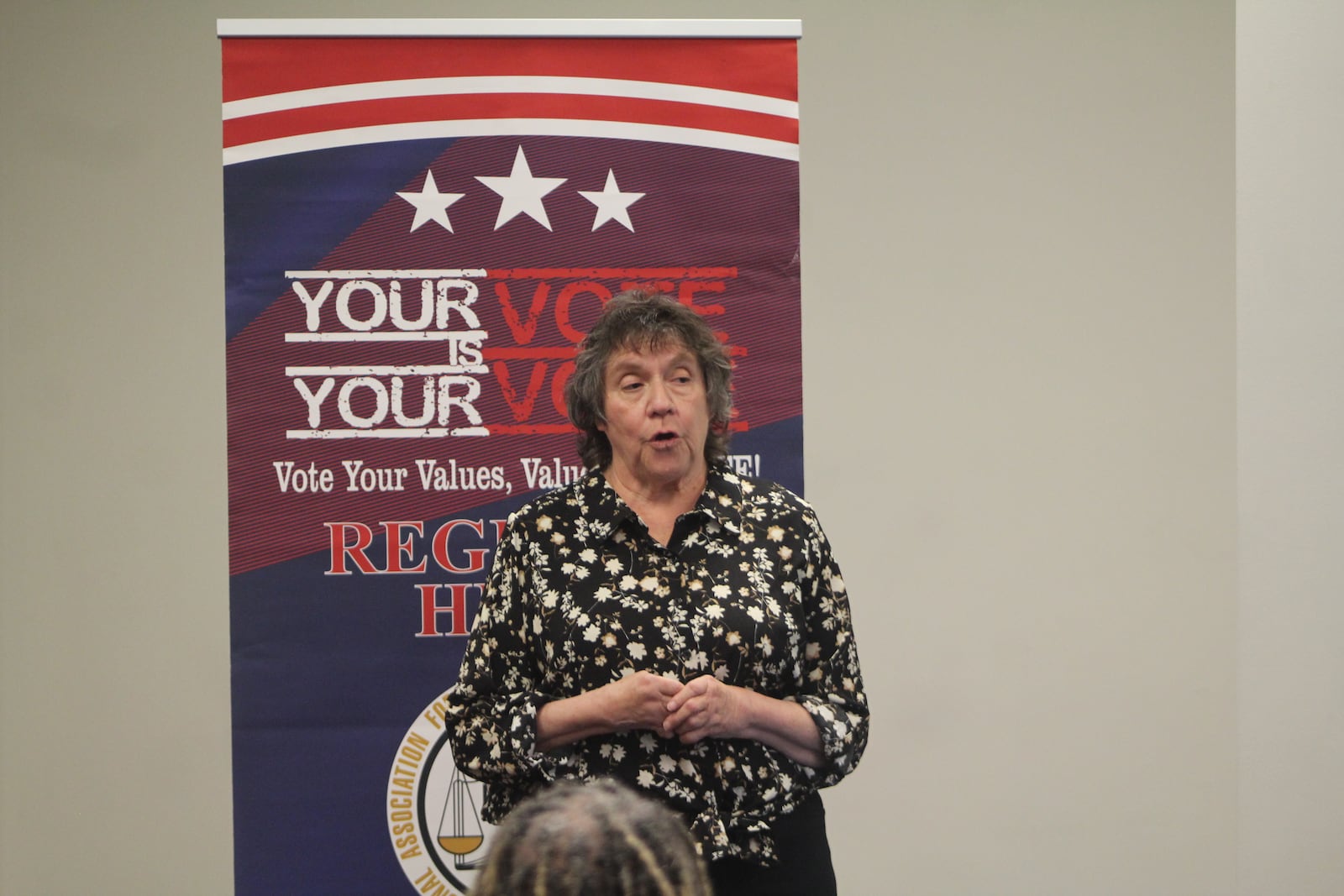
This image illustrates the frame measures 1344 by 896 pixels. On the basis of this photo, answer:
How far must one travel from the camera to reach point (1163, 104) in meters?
2.96

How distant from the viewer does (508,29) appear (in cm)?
254

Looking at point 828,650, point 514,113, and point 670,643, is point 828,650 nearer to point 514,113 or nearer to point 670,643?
point 670,643

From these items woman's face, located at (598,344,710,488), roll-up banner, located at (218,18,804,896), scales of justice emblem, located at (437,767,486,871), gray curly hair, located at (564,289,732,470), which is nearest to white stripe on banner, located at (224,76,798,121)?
roll-up banner, located at (218,18,804,896)

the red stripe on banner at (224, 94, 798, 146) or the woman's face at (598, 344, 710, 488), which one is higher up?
the red stripe on banner at (224, 94, 798, 146)

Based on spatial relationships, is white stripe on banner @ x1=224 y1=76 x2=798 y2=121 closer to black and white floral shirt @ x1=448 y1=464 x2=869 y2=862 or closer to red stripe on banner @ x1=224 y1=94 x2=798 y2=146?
red stripe on banner @ x1=224 y1=94 x2=798 y2=146

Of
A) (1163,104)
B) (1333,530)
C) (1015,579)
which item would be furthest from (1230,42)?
(1333,530)

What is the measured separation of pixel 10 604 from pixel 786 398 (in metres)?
1.84

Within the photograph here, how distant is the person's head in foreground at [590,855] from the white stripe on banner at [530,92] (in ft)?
6.38

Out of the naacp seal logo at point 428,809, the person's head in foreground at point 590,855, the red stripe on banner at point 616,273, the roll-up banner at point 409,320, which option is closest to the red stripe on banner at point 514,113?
the roll-up banner at point 409,320

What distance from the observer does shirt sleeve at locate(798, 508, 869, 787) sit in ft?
6.17

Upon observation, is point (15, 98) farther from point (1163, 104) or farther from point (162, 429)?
point (1163, 104)

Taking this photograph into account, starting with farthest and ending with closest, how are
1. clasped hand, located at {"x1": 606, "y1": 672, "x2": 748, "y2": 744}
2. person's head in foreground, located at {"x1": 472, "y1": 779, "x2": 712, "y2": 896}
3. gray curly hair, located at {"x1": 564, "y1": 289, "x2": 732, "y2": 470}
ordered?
gray curly hair, located at {"x1": 564, "y1": 289, "x2": 732, "y2": 470} → clasped hand, located at {"x1": 606, "y1": 672, "x2": 748, "y2": 744} → person's head in foreground, located at {"x1": 472, "y1": 779, "x2": 712, "y2": 896}

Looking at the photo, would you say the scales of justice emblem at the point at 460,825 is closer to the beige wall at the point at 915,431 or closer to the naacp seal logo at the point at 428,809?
the naacp seal logo at the point at 428,809

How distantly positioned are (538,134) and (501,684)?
1235 millimetres
